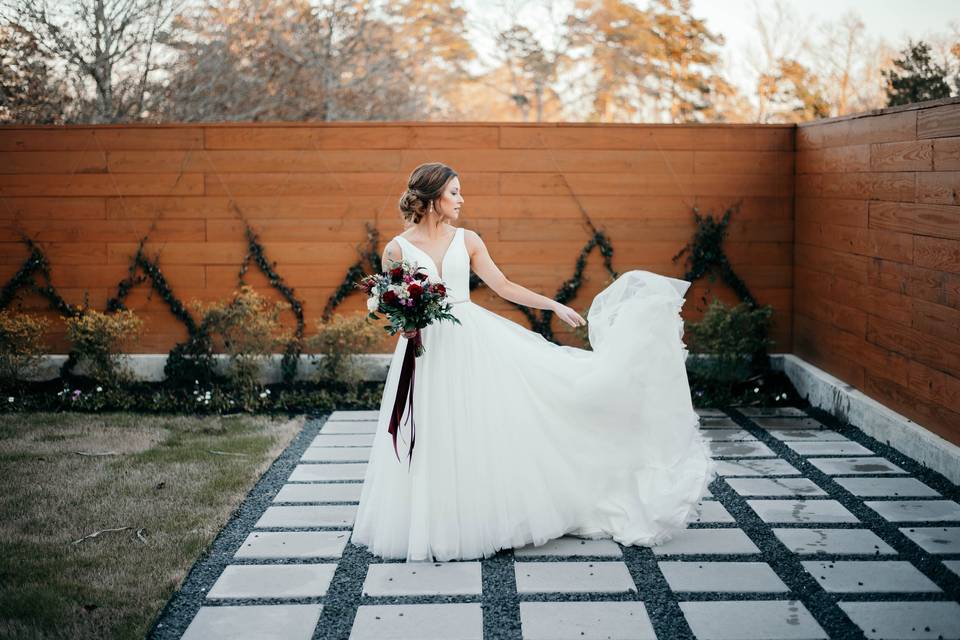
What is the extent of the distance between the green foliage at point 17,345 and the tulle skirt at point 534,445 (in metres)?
A: 4.12

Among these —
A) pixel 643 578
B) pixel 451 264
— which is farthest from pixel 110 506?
pixel 643 578

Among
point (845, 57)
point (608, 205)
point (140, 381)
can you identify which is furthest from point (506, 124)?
point (845, 57)

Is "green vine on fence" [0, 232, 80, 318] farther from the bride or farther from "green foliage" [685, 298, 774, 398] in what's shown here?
"green foliage" [685, 298, 774, 398]

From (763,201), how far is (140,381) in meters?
5.33

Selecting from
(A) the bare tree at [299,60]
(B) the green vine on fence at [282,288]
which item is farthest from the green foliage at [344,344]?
(A) the bare tree at [299,60]

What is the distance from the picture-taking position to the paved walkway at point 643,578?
3312 millimetres

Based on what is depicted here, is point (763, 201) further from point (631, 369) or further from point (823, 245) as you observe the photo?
point (631, 369)

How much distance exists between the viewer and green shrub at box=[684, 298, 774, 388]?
7.06 metres

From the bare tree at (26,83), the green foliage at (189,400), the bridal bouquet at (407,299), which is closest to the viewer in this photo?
the bridal bouquet at (407,299)

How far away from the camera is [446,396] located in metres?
4.11

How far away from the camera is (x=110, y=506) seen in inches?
184

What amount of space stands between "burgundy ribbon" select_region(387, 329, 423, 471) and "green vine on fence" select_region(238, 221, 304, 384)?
3592 millimetres

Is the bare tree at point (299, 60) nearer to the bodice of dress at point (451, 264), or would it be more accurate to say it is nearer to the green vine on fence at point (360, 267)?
the green vine on fence at point (360, 267)

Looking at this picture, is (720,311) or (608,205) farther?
(608,205)
